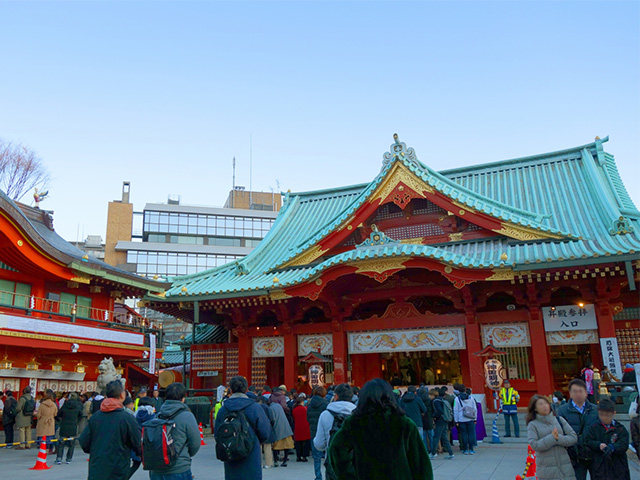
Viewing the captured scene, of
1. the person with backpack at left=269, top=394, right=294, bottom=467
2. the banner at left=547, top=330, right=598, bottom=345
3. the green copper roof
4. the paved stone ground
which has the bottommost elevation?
the paved stone ground

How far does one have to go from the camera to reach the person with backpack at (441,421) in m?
12.1

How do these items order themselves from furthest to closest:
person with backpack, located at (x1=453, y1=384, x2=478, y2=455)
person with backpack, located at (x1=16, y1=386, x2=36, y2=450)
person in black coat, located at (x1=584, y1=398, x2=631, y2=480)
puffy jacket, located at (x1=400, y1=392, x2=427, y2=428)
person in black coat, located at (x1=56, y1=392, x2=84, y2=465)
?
person with backpack, located at (x1=16, y1=386, x2=36, y2=450), person in black coat, located at (x1=56, y1=392, x2=84, y2=465), person with backpack, located at (x1=453, y1=384, x2=478, y2=455), puffy jacket, located at (x1=400, y1=392, x2=427, y2=428), person in black coat, located at (x1=584, y1=398, x2=631, y2=480)

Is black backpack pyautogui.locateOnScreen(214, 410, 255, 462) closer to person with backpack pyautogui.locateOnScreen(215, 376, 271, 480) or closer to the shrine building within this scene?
person with backpack pyautogui.locateOnScreen(215, 376, 271, 480)

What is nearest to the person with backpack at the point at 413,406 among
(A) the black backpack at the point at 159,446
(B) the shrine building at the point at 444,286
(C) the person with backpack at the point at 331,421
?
(C) the person with backpack at the point at 331,421

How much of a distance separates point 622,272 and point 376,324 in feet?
24.8

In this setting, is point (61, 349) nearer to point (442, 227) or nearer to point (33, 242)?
point (33, 242)

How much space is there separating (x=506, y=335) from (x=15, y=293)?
18452 millimetres

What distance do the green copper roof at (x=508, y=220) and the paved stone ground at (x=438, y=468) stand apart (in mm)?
5388

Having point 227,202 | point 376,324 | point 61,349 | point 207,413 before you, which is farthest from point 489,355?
point 227,202

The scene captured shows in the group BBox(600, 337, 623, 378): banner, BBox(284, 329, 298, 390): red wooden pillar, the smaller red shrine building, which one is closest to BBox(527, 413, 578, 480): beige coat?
BBox(600, 337, 623, 378): banner

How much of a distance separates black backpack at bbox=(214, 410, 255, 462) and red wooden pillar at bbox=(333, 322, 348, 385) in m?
12.7

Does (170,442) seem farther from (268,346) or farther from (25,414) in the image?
(268,346)

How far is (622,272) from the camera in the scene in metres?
15.2

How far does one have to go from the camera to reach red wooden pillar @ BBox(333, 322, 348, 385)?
18763 millimetres
